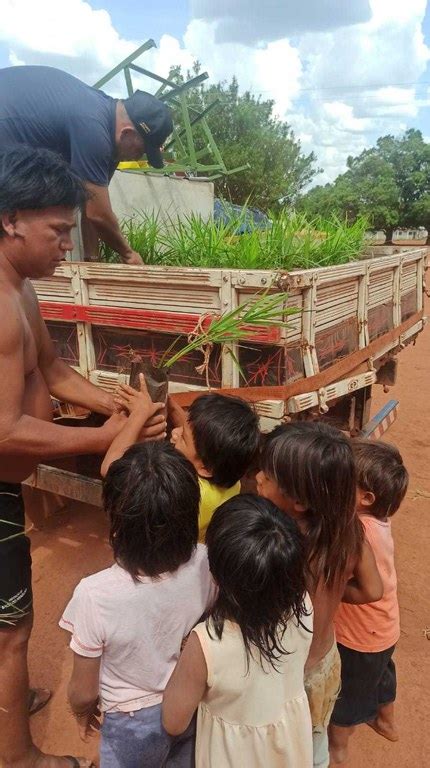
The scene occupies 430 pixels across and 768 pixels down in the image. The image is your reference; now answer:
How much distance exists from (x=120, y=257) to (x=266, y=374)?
4.67 feet

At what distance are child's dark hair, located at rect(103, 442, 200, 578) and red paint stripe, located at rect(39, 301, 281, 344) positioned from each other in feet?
3.81

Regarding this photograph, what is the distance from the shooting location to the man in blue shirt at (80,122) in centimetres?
299

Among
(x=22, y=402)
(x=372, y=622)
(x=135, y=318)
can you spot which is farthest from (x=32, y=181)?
(x=372, y=622)

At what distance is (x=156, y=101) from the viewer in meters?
3.19

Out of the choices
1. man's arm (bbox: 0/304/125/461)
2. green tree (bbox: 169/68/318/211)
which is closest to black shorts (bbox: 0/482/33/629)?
man's arm (bbox: 0/304/125/461)

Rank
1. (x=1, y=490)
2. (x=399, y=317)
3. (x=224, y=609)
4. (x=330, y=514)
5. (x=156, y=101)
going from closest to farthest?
(x=224, y=609) → (x=330, y=514) → (x=1, y=490) → (x=156, y=101) → (x=399, y=317)

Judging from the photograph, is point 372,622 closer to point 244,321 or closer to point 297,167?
point 244,321

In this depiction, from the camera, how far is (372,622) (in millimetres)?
2023

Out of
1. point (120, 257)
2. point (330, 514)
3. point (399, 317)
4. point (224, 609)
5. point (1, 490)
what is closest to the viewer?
point (224, 609)

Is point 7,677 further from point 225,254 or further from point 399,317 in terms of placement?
point 399,317

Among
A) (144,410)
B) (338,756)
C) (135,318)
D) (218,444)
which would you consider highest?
(135,318)

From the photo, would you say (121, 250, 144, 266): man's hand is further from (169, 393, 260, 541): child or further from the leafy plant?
(169, 393, 260, 541): child

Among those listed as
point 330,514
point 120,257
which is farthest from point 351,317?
point 330,514

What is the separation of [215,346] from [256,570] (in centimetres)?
152
